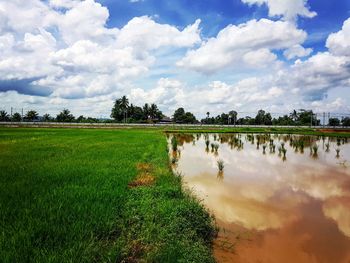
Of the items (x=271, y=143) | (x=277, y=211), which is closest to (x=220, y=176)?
(x=277, y=211)

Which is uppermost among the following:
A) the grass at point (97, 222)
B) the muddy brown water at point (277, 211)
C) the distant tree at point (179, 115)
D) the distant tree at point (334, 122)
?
the distant tree at point (179, 115)

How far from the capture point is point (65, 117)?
275 feet

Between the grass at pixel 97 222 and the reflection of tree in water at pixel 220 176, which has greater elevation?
the grass at pixel 97 222

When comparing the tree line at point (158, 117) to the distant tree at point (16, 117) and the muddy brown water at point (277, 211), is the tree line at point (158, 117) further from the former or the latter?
the muddy brown water at point (277, 211)

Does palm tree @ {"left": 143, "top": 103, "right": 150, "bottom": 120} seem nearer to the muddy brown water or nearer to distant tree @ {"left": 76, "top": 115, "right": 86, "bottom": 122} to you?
distant tree @ {"left": 76, "top": 115, "right": 86, "bottom": 122}

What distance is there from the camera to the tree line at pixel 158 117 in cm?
8138

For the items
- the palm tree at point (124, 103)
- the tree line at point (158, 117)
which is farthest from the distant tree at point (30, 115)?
the palm tree at point (124, 103)

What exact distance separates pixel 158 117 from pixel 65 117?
27521 mm

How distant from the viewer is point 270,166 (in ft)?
43.1

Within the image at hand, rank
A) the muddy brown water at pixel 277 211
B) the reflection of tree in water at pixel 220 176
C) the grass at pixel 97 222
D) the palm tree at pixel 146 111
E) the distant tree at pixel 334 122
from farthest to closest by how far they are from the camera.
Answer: the palm tree at pixel 146 111 < the distant tree at pixel 334 122 < the reflection of tree in water at pixel 220 176 < the muddy brown water at pixel 277 211 < the grass at pixel 97 222

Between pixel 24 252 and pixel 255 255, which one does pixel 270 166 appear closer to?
pixel 255 255

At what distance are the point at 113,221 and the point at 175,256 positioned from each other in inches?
50.1

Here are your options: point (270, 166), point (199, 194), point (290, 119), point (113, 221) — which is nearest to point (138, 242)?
point (113, 221)

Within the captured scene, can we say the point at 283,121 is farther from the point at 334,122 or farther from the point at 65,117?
the point at 65,117
